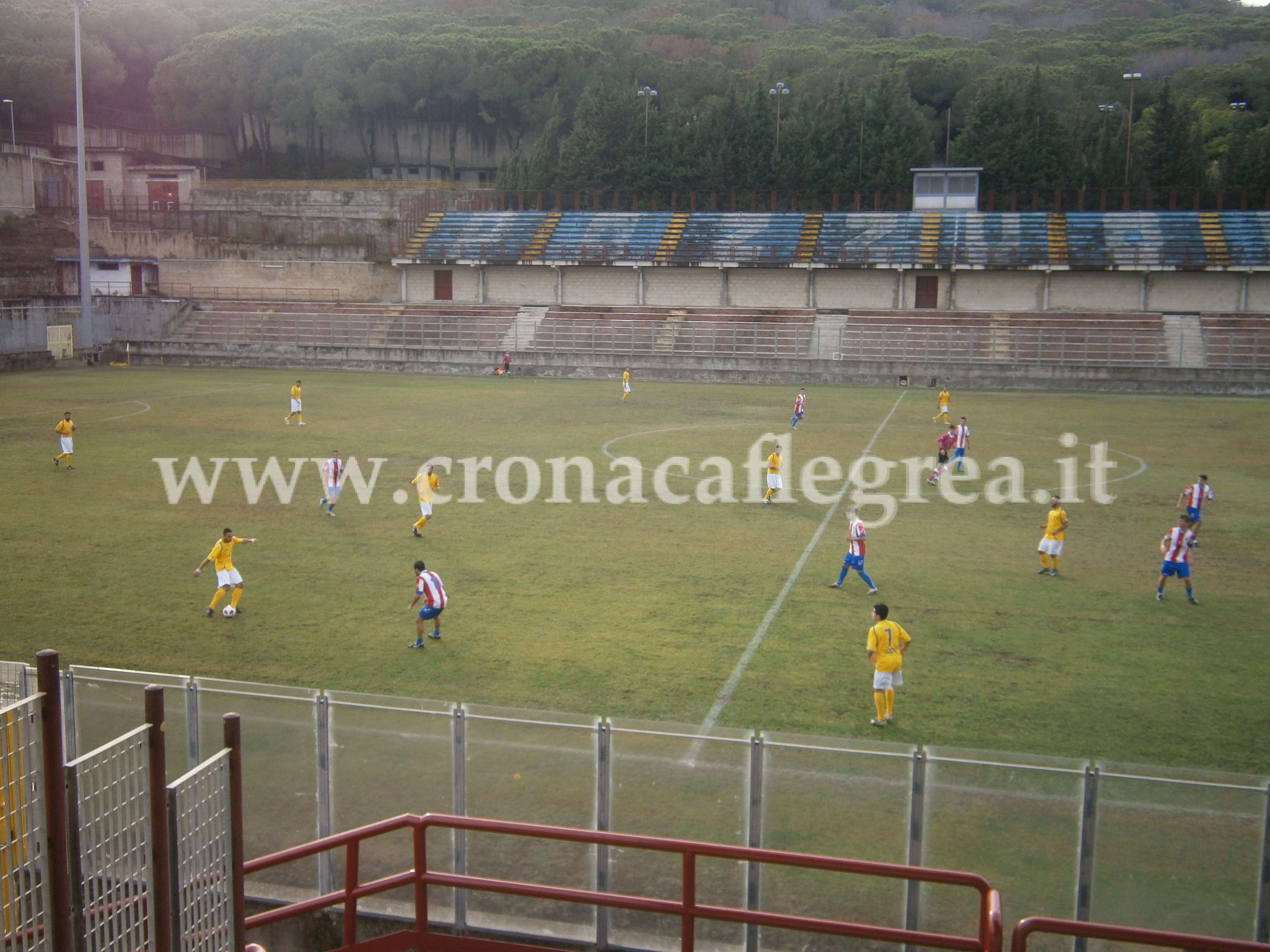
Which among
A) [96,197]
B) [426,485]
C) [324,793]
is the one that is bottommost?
[324,793]

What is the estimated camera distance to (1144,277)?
5412 cm

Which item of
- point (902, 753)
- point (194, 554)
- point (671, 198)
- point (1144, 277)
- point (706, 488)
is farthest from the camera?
point (671, 198)

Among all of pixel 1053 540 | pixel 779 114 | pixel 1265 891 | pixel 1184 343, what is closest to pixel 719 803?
pixel 1265 891

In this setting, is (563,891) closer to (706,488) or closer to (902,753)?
(902,753)

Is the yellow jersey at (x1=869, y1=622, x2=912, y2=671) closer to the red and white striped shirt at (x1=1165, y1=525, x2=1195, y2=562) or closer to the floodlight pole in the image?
the red and white striped shirt at (x1=1165, y1=525, x2=1195, y2=562)

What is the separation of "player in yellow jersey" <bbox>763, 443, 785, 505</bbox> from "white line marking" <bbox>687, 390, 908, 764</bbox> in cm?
Result: 118

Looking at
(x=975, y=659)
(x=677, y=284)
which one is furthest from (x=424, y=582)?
(x=677, y=284)

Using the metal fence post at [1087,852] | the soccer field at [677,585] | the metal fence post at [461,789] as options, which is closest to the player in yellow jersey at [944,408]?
the soccer field at [677,585]

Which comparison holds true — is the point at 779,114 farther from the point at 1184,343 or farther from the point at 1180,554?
the point at 1180,554

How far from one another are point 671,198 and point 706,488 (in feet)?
146

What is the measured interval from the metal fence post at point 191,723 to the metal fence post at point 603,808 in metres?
2.87

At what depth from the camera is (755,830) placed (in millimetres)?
Answer: 7340

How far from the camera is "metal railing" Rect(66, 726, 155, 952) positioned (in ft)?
14.8

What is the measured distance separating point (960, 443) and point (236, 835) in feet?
75.8
